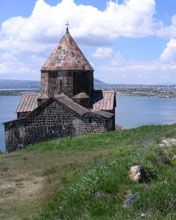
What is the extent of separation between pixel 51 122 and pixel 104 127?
8.90 feet

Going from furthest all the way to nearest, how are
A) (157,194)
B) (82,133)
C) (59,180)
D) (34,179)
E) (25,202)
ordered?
(82,133), (34,179), (59,180), (25,202), (157,194)

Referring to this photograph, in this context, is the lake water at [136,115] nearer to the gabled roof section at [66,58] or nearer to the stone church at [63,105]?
the stone church at [63,105]

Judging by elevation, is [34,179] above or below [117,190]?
below

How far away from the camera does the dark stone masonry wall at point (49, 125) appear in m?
24.8

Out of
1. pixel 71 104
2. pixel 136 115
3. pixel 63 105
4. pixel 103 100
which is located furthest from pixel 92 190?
pixel 136 115

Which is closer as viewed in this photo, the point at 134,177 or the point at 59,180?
the point at 134,177

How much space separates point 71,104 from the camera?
25344 millimetres

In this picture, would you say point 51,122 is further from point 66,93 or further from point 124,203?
point 124,203

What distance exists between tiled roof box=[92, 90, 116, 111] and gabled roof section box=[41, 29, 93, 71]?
5.49 feet

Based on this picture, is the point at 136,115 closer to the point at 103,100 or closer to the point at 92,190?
the point at 103,100

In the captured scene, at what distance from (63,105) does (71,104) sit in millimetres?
588

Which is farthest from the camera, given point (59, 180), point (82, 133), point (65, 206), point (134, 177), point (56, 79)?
point (56, 79)

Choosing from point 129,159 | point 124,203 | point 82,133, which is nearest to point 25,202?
point 129,159

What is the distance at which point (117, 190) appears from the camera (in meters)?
8.77
